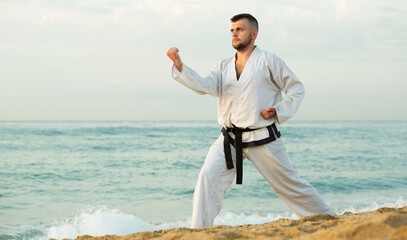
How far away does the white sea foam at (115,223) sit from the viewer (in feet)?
20.0

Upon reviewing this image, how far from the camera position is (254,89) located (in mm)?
3775

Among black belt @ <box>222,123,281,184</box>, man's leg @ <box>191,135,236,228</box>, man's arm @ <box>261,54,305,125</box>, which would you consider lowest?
man's leg @ <box>191,135,236,228</box>

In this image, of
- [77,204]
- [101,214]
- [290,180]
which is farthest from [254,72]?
[77,204]

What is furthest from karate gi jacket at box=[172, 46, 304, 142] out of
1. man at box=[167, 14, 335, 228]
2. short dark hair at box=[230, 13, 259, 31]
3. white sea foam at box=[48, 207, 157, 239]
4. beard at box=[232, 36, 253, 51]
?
white sea foam at box=[48, 207, 157, 239]

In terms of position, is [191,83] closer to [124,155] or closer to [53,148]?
[124,155]

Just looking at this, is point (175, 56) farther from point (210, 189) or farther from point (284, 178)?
point (284, 178)

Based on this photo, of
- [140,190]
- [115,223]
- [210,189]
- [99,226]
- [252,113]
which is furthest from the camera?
[140,190]

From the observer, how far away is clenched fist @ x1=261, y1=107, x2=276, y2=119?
12.2 feet

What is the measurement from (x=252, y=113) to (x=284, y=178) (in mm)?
650

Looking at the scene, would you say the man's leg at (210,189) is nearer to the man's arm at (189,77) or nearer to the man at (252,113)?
the man at (252,113)

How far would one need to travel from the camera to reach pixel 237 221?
6828 mm

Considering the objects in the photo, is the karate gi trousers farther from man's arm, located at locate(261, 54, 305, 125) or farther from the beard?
the beard

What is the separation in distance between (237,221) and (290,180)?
3.17 meters

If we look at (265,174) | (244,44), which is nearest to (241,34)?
(244,44)
